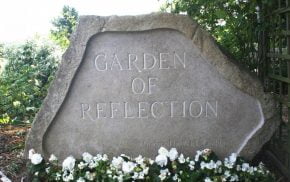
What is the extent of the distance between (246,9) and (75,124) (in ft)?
7.29

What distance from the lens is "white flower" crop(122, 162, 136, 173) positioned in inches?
137

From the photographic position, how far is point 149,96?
12.3 ft

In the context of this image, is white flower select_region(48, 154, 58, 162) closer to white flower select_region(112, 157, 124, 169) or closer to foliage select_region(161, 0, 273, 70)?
white flower select_region(112, 157, 124, 169)

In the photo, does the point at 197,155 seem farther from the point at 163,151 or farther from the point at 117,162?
the point at 117,162

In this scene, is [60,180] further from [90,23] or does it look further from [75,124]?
[90,23]

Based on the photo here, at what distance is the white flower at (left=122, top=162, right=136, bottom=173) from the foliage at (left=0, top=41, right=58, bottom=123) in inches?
124

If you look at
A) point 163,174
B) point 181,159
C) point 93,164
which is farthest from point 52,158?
point 181,159

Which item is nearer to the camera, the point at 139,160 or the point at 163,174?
the point at 163,174

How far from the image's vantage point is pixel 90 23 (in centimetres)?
362

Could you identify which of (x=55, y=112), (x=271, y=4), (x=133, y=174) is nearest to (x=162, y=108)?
(x=133, y=174)

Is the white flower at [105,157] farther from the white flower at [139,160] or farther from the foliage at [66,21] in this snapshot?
the foliage at [66,21]

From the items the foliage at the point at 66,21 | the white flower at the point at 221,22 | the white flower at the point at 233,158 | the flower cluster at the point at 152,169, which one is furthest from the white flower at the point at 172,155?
the foliage at the point at 66,21

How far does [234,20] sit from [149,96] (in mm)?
1436

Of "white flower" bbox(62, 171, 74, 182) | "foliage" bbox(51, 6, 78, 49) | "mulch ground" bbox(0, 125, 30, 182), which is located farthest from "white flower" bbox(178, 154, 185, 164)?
"foliage" bbox(51, 6, 78, 49)
